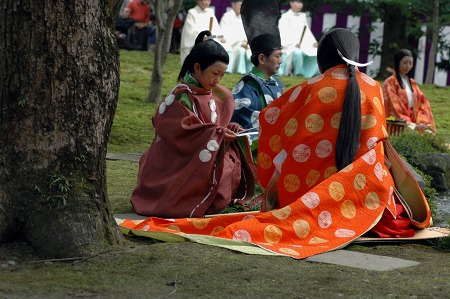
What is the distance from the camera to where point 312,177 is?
6.84m

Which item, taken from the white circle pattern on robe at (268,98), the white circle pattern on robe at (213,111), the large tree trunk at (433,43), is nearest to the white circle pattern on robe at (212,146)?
the white circle pattern on robe at (213,111)

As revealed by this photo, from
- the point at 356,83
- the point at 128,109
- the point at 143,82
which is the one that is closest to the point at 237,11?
the point at 143,82

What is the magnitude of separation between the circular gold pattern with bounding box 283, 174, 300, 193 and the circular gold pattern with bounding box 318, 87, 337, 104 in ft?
1.78

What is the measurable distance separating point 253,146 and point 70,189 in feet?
11.8

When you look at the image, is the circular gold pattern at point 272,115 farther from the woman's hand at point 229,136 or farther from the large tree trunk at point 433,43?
the large tree trunk at point 433,43

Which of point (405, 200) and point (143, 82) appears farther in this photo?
point (143, 82)

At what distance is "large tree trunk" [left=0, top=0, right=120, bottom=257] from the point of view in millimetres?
5180

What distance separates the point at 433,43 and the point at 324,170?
13251 millimetres

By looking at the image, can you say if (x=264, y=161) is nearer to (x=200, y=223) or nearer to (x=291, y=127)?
(x=291, y=127)

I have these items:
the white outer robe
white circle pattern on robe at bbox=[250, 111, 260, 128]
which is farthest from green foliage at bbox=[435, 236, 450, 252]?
the white outer robe

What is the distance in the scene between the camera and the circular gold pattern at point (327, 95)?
6855 mm

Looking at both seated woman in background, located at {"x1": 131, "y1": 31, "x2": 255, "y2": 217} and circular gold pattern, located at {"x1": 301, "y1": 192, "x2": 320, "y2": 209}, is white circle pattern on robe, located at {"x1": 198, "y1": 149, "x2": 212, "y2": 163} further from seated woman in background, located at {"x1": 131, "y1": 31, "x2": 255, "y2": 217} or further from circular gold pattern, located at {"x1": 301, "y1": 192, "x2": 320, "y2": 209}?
circular gold pattern, located at {"x1": 301, "y1": 192, "x2": 320, "y2": 209}

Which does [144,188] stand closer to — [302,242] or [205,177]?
[205,177]

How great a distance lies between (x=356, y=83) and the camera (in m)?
6.86
